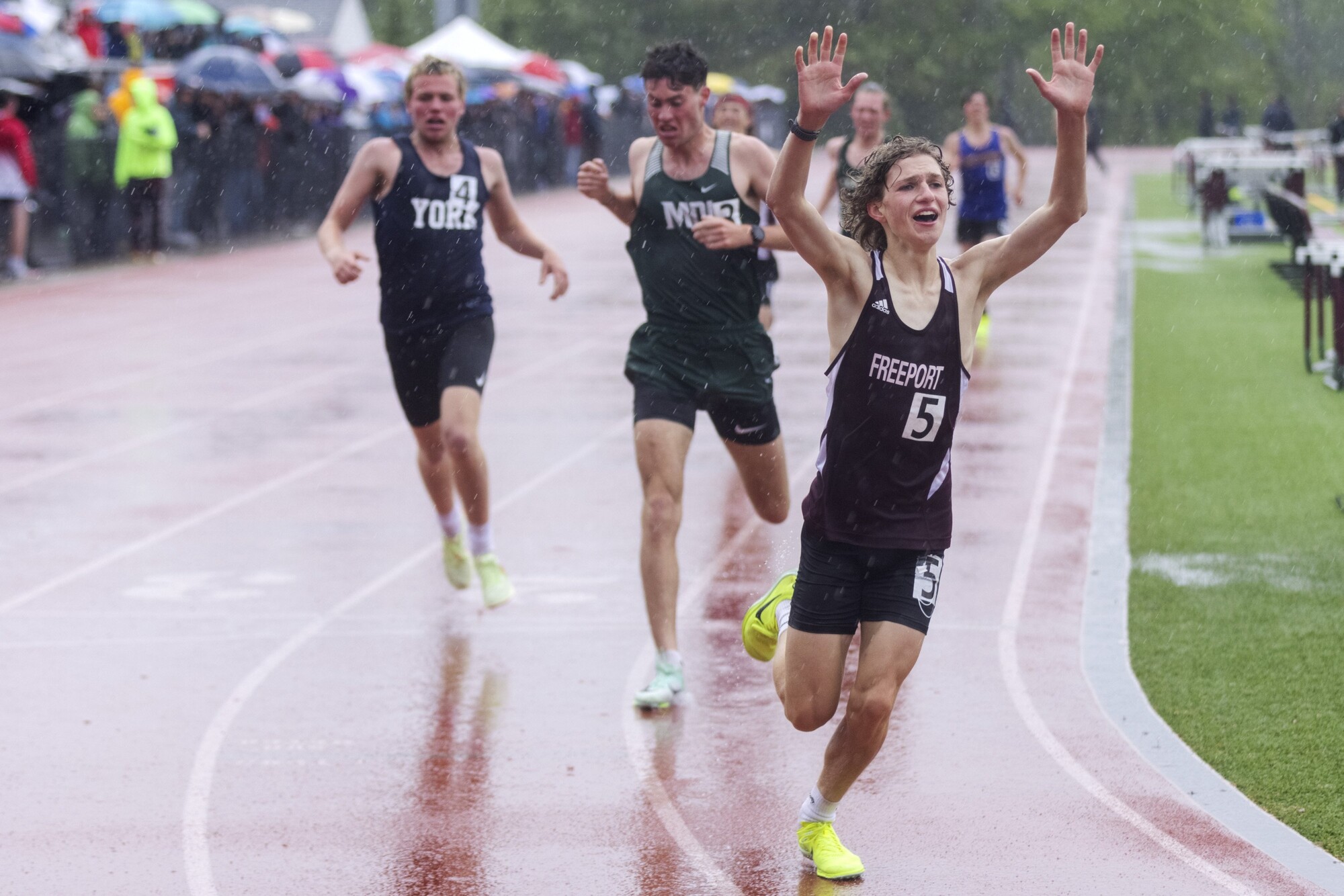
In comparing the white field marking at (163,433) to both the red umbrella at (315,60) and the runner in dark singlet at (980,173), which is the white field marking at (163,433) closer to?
the runner in dark singlet at (980,173)

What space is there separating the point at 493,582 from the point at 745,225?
223 cm

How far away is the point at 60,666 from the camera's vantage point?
281 inches

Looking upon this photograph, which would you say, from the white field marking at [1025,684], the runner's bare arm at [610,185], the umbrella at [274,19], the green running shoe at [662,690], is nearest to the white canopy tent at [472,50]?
the umbrella at [274,19]

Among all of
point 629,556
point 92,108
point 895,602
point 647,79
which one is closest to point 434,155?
point 647,79

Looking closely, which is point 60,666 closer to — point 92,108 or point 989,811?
point 989,811

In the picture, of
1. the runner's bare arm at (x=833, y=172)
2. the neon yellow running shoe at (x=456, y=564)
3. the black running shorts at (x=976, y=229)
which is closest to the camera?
the neon yellow running shoe at (x=456, y=564)

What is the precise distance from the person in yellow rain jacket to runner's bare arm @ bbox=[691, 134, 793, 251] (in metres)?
17.6

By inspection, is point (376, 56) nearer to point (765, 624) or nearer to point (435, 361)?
point (435, 361)

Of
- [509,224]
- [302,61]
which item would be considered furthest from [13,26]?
[509,224]

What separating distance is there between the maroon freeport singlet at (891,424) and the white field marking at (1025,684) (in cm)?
115

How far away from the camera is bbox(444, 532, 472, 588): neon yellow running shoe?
817 cm

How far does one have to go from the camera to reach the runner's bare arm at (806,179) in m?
4.66

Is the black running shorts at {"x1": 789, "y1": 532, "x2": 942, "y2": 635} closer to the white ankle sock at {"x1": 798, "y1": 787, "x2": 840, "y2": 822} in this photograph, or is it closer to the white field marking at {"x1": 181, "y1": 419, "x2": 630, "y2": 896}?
the white ankle sock at {"x1": 798, "y1": 787, "x2": 840, "y2": 822}

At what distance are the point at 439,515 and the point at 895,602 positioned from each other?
Answer: 3.74 meters
